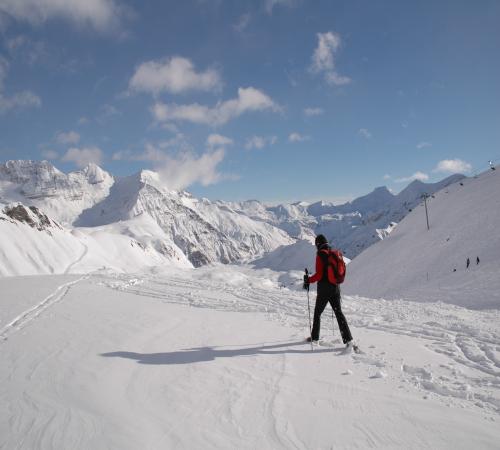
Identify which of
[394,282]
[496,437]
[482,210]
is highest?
[482,210]

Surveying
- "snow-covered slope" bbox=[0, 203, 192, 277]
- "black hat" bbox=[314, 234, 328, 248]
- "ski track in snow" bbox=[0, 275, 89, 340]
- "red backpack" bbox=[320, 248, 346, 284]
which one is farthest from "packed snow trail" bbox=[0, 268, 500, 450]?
"snow-covered slope" bbox=[0, 203, 192, 277]

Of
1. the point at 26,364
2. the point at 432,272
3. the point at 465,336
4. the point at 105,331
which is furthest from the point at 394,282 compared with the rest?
the point at 26,364

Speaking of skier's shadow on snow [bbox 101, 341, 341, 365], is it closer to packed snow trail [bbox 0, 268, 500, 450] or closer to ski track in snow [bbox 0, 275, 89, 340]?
packed snow trail [bbox 0, 268, 500, 450]

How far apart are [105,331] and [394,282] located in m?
27.4

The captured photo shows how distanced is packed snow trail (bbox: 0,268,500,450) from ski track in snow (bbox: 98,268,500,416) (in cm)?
4

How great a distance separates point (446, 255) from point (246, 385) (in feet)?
101

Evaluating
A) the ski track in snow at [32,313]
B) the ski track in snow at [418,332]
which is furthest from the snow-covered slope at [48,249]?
the ski track in snow at [418,332]

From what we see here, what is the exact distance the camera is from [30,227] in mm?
79688

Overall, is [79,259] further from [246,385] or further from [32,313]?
[246,385]

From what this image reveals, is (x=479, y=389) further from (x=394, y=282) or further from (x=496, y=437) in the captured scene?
(x=394, y=282)

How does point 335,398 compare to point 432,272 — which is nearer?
point 335,398

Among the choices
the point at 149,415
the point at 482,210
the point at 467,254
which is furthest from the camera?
the point at 482,210

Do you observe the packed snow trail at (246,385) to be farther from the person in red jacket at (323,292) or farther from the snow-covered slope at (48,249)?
the snow-covered slope at (48,249)

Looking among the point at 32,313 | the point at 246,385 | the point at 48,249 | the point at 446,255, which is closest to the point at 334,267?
the point at 246,385
